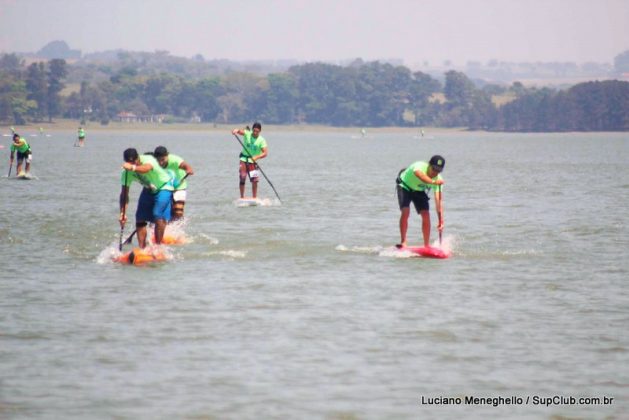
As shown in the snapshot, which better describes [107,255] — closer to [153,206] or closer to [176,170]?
[153,206]

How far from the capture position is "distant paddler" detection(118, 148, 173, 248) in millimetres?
19172

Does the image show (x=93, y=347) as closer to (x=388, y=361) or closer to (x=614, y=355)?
(x=388, y=361)

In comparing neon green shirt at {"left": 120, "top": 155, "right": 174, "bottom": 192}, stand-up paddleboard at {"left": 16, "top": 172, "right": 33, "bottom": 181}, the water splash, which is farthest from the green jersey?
stand-up paddleboard at {"left": 16, "top": 172, "right": 33, "bottom": 181}

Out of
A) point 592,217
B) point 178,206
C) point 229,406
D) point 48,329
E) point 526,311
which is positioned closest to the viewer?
point 229,406

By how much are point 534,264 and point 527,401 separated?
9154 millimetres

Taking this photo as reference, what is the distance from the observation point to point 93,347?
13.4 m

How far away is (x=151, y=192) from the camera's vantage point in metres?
19.3

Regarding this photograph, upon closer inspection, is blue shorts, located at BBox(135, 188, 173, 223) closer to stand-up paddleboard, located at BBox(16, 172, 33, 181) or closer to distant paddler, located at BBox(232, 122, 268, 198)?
distant paddler, located at BBox(232, 122, 268, 198)

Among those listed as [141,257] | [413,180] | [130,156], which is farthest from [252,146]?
[130,156]

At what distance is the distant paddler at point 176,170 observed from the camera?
20766mm

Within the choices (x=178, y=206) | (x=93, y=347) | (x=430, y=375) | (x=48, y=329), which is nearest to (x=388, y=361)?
(x=430, y=375)

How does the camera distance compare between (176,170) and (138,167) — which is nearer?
(138,167)

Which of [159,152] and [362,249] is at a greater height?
[159,152]

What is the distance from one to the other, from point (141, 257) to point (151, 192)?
43.1 inches
